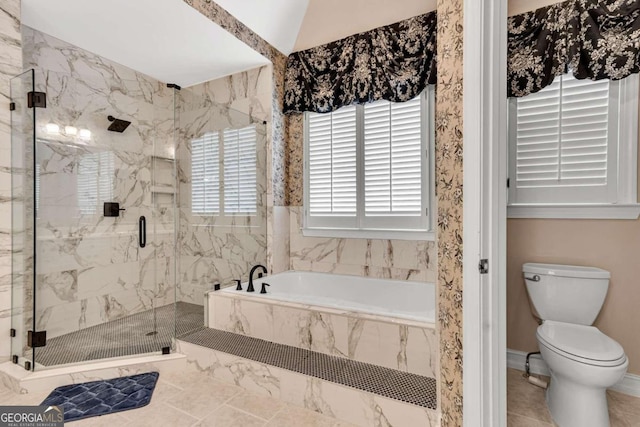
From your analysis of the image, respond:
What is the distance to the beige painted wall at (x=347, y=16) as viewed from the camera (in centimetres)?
265

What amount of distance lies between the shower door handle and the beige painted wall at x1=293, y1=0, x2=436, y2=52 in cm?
220

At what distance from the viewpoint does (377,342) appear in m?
1.93

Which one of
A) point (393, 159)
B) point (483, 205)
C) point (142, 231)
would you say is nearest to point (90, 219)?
point (142, 231)

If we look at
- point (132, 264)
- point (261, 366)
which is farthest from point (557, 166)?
point (132, 264)

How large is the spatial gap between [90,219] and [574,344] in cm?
349

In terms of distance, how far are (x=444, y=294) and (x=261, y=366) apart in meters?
1.20

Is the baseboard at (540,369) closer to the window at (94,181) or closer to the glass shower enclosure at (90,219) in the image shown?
the glass shower enclosure at (90,219)

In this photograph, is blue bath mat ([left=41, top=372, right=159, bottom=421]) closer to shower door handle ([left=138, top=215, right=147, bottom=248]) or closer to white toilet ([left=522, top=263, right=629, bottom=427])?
shower door handle ([left=138, top=215, right=147, bottom=248])

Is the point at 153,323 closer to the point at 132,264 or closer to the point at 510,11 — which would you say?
the point at 132,264

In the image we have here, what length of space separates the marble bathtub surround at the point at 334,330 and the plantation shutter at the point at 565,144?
1.28 m

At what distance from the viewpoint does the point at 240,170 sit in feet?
10.4

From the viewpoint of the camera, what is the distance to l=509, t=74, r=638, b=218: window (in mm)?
1999

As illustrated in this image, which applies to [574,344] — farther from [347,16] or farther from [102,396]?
[347,16]

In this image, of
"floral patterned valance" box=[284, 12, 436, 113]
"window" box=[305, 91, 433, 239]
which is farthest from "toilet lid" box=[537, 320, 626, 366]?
"floral patterned valance" box=[284, 12, 436, 113]
